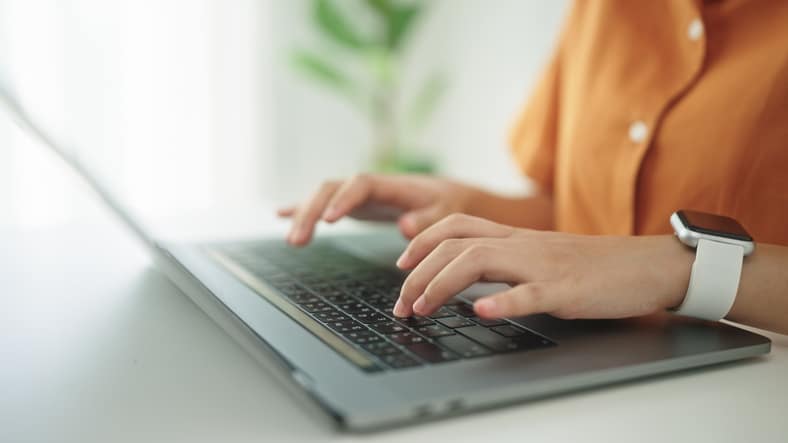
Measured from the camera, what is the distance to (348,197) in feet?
2.81

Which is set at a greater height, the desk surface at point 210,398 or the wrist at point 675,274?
the wrist at point 675,274

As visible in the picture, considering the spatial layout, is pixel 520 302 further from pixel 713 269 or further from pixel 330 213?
pixel 330 213

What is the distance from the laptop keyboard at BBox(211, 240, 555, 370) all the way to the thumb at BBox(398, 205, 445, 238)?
67 millimetres

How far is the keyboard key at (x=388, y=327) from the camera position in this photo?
20.0 inches

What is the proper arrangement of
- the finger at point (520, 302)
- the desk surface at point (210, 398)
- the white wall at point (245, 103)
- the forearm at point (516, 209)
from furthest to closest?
the white wall at point (245, 103) → the forearm at point (516, 209) → the finger at point (520, 302) → the desk surface at point (210, 398)

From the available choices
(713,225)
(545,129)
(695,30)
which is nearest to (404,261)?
(713,225)

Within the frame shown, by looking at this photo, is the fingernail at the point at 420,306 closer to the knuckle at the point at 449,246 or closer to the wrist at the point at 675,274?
the knuckle at the point at 449,246

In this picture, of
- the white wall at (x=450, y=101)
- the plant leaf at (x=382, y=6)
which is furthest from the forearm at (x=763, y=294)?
the plant leaf at (x=382, y=6)

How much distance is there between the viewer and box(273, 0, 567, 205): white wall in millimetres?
2393

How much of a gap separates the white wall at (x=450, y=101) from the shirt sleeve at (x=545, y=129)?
1125mm

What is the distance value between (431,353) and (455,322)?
86 millimetres

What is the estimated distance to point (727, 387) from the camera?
18.3 inches

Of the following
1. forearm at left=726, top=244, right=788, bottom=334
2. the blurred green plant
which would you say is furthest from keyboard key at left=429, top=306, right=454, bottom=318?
the blurred green plant

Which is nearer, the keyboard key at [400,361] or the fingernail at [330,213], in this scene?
the keyboard key at [400,361]
